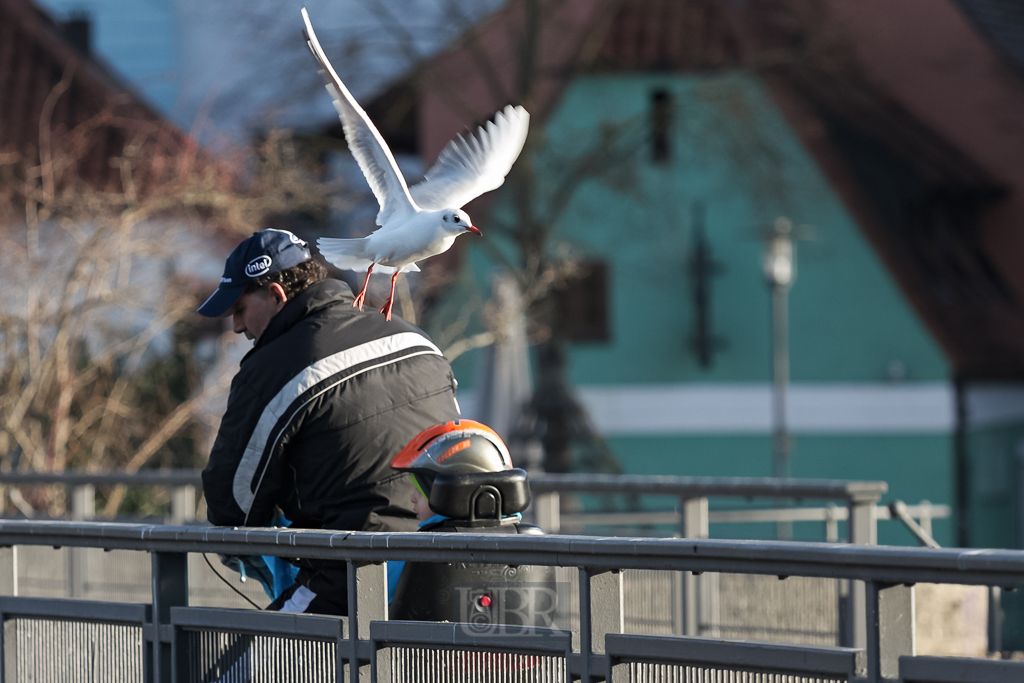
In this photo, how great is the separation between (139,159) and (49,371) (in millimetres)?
2111

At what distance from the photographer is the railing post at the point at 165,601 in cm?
345

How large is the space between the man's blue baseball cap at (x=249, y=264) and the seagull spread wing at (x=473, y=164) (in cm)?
42

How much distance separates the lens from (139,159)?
1172 centimetres

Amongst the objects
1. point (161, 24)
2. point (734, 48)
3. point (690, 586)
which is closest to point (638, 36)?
point (734, 48)

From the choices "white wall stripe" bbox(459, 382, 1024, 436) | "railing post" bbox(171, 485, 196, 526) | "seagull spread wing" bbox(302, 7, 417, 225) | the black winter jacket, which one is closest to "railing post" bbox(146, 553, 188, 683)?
the black winter jacket

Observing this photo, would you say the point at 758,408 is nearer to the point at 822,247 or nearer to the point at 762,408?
the point at 762,408

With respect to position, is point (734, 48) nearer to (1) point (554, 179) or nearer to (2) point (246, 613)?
(1) point (554, 179)

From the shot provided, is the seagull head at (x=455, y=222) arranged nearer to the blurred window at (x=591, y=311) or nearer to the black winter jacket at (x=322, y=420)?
the black winter jacket at (x=322, y=420)

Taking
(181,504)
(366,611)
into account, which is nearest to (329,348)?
(366,611)

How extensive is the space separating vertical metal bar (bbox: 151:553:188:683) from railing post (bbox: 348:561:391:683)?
579mm

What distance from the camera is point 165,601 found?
11.4ft

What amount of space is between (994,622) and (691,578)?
2279mm

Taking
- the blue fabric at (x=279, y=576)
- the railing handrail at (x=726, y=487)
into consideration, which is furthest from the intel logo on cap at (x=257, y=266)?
the railing handrail at (x=726, y=487)

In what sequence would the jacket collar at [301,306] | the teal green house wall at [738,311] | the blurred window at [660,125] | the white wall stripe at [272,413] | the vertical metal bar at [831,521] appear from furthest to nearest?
1. the teal green house wall at [738,311]
2. the blurred window at [660,125]
3. the vertical metal bar at [831,521]
4. the jacket collar at [301,306]
5. the white wall stripe at [272,413]
